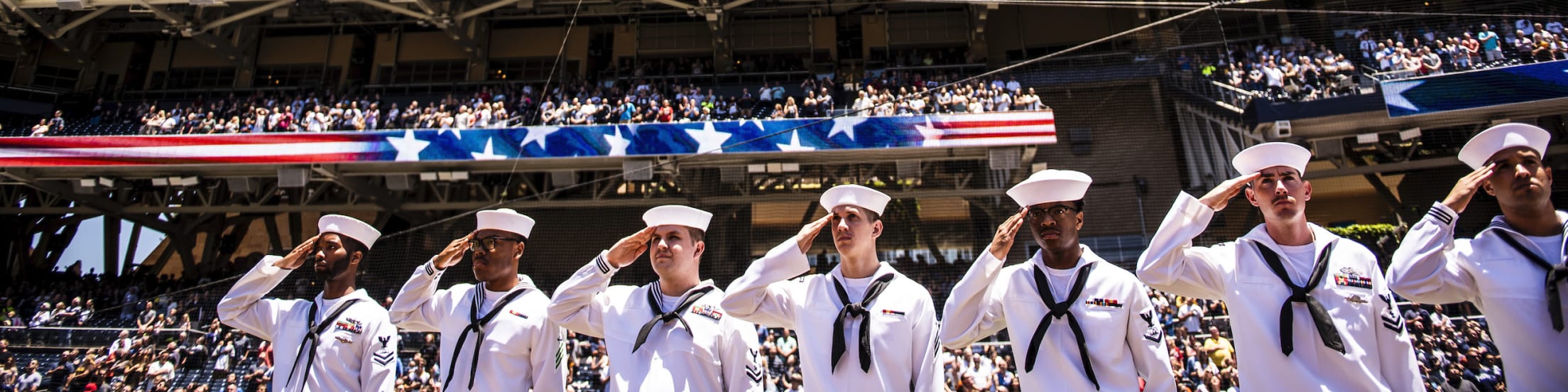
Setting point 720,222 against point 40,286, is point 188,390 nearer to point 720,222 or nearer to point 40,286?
point 720,222

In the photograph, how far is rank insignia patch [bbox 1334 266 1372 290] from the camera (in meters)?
3.62

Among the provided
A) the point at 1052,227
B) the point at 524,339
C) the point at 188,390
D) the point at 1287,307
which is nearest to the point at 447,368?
the point at 524,339

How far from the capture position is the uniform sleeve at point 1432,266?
11.7 feet

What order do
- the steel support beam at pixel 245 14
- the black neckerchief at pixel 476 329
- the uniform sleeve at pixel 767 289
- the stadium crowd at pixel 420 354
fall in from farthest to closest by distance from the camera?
the steel support beam at pixel 245 14 → the stadium crowd at pixel 420 354 → the black neckerchief at pixel 476 329 → the uniform sleeve at pixel 767 289

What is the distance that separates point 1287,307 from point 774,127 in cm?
1199

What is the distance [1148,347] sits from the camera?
12.0ft

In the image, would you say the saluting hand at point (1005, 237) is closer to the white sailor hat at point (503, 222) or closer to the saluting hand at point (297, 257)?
the white sailor hat at point (503, 222)

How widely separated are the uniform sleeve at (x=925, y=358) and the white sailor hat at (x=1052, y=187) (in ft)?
2.21

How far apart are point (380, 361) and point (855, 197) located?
3.17 m

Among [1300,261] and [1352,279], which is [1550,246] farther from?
[1300,261]

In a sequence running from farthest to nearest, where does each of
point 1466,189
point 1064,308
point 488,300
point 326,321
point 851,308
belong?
1. point 326,321
2. point 488,300
3. point 851,308
4. point 1064,308
5. point 1466,189

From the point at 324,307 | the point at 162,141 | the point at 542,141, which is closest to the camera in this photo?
the point at 324,307

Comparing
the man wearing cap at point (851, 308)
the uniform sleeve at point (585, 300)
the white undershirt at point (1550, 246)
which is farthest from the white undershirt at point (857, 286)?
the white undershirt at point (1550, 246)

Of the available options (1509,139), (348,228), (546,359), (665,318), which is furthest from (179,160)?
(1509,139)
